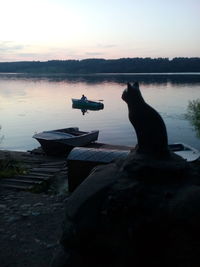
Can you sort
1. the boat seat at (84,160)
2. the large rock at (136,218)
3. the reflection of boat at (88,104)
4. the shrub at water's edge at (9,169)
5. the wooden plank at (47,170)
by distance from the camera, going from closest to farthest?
the large rock at (136,218) → the boat seat at (84,160) → the shrub at water's edge at (9,169) → the wooden plank at (47,170) → the reflection of boat at (88,104)

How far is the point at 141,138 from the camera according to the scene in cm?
645

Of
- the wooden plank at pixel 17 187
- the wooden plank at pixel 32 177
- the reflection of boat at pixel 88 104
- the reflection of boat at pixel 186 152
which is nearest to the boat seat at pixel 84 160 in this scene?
the wooden plank at pixel 17 187

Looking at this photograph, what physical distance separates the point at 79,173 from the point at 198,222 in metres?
8.05

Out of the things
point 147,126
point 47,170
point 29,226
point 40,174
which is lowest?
point 47,170

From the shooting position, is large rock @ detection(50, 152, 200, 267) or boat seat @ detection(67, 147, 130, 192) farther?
boat seat @ detection(67, 147, 130, 192)

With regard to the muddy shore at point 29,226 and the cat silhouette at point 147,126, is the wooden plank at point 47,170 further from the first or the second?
the cat silhouette at point 147,126

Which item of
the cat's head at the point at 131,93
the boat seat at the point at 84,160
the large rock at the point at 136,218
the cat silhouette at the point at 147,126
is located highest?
the cat's head at the point at 131,93

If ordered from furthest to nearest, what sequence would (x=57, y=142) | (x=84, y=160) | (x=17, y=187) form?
(x=57, y=142) < (x=17, y=187) < (x=84, y=160)

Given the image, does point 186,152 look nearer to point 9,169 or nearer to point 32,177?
point 32,177

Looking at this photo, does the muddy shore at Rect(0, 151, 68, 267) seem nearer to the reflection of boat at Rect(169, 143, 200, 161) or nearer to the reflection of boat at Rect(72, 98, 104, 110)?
the reflection of boat at Rect(169, 143, 200, 161)

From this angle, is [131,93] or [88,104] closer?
[131,93]

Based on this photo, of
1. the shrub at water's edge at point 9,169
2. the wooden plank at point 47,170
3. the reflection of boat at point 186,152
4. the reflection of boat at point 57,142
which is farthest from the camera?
the reflection of boat at point 57,142

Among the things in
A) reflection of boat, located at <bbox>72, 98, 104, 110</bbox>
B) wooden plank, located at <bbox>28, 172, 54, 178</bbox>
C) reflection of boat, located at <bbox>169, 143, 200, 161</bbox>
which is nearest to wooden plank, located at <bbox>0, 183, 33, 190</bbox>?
wooden plank, located at <bbox>28, 172, 54, 178</bbox>

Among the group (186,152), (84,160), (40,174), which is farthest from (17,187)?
(186,152)
